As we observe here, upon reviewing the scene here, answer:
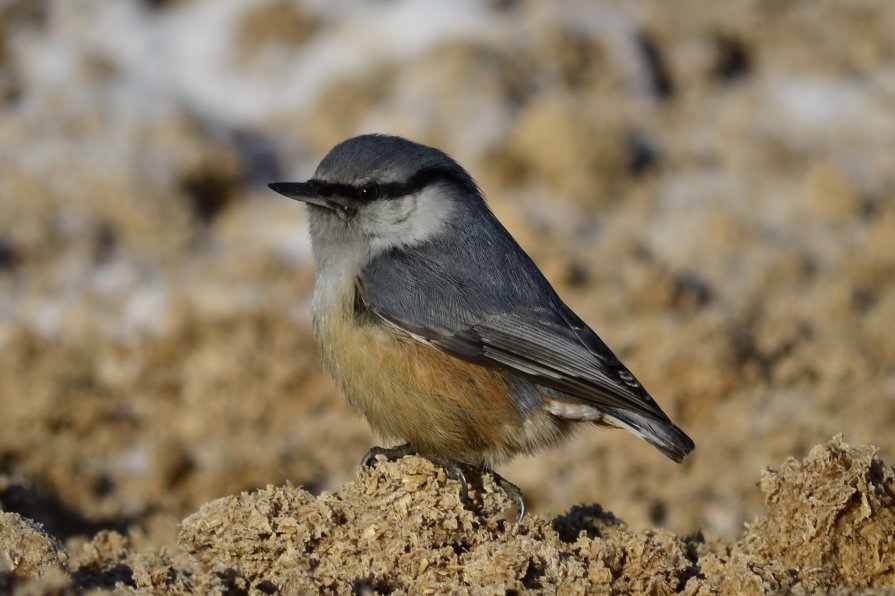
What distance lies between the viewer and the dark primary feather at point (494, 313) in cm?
404

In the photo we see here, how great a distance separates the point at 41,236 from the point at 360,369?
449cm

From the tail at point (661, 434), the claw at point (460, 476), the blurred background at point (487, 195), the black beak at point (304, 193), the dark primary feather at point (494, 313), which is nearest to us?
the claw at point (460, 476)

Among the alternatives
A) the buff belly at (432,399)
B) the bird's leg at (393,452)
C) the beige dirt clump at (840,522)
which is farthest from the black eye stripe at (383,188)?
the beige dirt clump at (840,522)

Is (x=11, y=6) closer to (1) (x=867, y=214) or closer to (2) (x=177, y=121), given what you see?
(2) (x=177, y=121)

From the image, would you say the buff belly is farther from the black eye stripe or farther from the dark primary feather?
the black eye stripe

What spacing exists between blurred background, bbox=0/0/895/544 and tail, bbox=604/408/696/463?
1355 millimetres

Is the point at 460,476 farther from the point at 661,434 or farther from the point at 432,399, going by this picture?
the point at 661,434

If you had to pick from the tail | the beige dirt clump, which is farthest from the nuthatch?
the beige dirt clump

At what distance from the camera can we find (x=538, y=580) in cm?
328

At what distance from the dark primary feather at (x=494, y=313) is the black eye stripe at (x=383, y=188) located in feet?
0.73

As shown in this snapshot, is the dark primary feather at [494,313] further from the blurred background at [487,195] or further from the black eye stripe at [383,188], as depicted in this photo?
the blurred background at [487,195]

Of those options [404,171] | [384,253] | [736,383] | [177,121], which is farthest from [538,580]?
[177,121]

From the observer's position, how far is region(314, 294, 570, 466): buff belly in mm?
3984

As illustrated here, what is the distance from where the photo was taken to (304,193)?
449 cm
